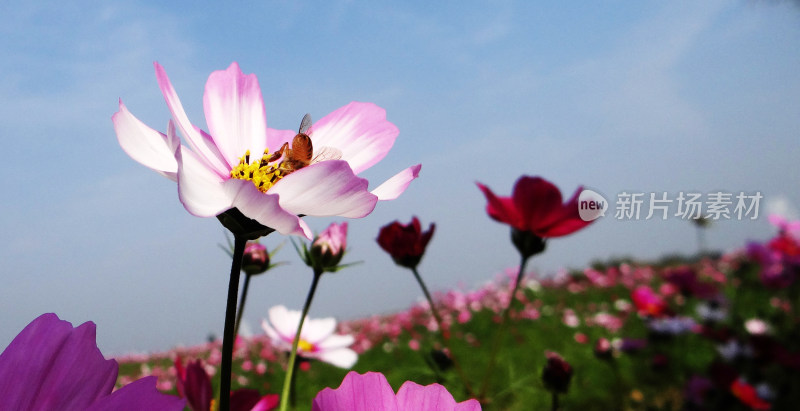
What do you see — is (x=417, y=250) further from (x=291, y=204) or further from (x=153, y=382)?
(x=153, y=382)

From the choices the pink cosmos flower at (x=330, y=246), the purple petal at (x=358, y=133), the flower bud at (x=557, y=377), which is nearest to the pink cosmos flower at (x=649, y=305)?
the flower bud at (x=557, y=377)

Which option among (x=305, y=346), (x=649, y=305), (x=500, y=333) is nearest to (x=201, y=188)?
(x=500, y=333)

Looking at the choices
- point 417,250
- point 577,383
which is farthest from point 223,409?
point 577,383

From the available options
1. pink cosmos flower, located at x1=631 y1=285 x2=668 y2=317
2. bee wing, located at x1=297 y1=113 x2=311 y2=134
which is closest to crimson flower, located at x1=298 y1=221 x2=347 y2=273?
bee wing, located at x1=297 y1=113 x2=311 y2=134

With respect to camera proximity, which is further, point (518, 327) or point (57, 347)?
point (518, 327)

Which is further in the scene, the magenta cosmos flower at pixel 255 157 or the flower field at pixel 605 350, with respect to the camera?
the flower field at pixel 605 350

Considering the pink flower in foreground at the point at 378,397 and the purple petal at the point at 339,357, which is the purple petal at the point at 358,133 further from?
the purple petal at the point at 339,357
